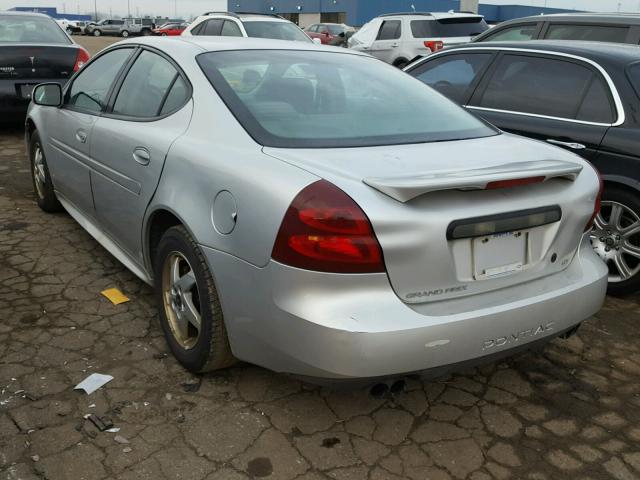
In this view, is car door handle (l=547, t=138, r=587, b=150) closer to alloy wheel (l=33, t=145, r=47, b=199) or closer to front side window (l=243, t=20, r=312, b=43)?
alloy wheel (l=33, t=145, r=47, b=199)

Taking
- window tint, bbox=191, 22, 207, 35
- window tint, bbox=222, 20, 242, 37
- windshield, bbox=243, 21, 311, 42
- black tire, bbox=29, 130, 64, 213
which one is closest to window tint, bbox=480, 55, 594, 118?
black tire, bbox=29, 130, 64, 213

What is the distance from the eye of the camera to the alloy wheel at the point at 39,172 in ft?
16.7

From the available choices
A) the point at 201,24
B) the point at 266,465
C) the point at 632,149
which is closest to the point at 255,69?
the point at 266,465

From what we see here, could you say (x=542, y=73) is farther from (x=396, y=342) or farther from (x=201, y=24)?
(x=201, y=24)

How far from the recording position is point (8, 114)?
7793 mm

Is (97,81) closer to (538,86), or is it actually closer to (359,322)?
(359,322)

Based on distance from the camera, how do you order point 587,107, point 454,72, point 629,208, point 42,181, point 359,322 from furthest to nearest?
point 454,72
point 42,181
point 587,107
point 629,208
point 359,322

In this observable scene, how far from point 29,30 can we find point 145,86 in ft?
19.3

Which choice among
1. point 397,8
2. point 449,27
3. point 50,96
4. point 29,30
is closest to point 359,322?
point 50,96

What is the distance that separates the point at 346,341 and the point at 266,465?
65 cm

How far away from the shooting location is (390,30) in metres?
14.9

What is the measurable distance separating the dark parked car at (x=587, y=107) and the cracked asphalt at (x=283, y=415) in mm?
754

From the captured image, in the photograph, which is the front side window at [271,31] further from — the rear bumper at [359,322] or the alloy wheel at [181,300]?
the rear bumper at [359,322]

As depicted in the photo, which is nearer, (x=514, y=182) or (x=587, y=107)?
(x=514, y=182)
